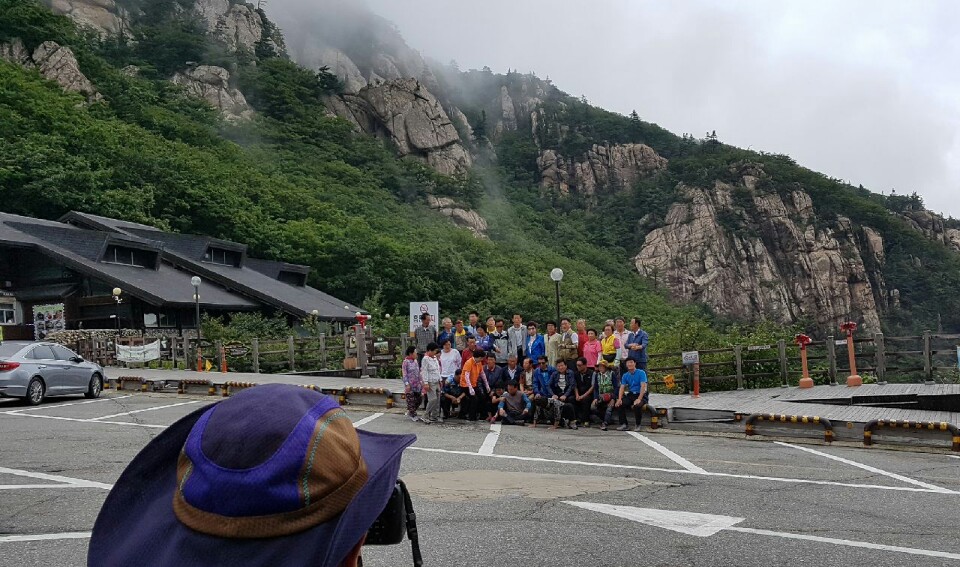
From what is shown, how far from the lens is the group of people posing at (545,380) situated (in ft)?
47.2

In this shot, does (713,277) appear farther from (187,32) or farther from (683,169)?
(187,32)

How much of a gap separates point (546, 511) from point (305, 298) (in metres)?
35.9

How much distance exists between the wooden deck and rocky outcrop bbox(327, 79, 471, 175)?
7740 centimetres

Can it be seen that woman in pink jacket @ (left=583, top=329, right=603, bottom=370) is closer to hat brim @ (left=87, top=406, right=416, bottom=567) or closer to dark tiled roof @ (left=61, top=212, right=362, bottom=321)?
hat brim @ (left=87, top=406, right=416, bottom=567)

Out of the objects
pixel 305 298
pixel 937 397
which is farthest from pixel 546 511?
pixel 305 298

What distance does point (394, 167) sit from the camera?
281ft

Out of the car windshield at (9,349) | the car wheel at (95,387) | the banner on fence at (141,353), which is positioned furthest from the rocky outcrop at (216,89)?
the car windshield at (9,349)

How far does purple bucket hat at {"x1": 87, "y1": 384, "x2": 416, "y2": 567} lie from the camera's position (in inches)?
70.3

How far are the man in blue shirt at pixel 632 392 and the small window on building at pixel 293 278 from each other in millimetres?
35044

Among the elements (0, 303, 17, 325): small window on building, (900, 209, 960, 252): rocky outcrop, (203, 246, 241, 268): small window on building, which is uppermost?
(900, 209, 960, 252): rocky outcrop

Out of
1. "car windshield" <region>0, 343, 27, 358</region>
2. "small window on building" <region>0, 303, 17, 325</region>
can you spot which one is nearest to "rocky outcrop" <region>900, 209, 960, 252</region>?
"small window on building" <region>0, 303, 17, 325</region>

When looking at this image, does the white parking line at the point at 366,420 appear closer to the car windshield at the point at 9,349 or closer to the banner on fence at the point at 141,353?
the car windshield at the point at 9,349

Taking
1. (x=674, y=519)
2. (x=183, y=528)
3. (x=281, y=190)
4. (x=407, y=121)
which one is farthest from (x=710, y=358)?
(x=407, y=121)

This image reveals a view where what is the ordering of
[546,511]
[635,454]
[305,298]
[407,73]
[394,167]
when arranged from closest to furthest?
[546,511] < [635,454] < [305,298] < [394,167] < [407,73]
